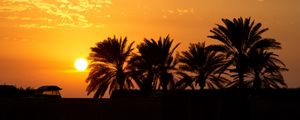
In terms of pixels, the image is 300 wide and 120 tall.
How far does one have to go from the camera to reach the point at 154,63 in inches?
2196

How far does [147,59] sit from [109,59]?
4.52 m

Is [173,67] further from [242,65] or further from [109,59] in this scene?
[242,65]

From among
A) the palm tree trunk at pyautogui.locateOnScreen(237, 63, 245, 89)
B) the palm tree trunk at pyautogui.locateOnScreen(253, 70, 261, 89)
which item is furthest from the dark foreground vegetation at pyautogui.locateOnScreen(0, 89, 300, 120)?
the palm tree trunk at pyautogui.locateOnScreen(253, 70, 261, 89)

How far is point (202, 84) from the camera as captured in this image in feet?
192

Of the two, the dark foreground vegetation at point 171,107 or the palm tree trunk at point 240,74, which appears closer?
the dark foreground vegetation at point 171,107

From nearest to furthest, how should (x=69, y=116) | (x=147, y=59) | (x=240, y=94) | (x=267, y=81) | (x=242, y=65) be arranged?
(x=240, y=94) → (x=69, y=116) → (x=242, y=65) → (x=267, y=81) → (x=147, y=59)

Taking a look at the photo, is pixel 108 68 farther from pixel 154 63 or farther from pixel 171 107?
pixel 171 107

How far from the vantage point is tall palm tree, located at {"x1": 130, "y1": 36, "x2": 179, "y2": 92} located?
183 ft

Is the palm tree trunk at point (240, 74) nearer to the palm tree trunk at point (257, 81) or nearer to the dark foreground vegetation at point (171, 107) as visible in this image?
the palm tree trunk at point (257, 81)

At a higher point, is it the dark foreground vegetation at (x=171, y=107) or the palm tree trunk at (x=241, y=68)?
the palm tree trunk at (x=241, y=68)

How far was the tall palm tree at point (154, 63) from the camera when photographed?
183 ft

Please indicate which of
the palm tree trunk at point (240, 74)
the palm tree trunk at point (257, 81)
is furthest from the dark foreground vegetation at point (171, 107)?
the palm tree trunk at point (257, 81)

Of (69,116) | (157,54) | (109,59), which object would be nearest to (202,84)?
(157,54)

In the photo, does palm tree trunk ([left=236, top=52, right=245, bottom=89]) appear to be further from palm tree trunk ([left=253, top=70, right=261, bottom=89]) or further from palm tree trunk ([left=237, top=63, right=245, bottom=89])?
palm tree trunk ([left=253, top=70, right=261, bottom=89])
